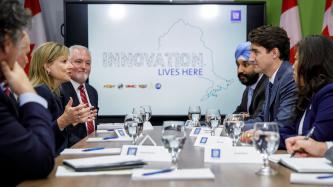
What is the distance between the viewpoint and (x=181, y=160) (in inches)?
71.2

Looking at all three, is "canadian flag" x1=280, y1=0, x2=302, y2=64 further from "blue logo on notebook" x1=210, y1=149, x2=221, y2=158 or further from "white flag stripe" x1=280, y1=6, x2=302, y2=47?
"blue logo on notebook" x1=210, y1=149, x2=221, y2=158

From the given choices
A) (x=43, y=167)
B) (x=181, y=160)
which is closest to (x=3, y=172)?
(x=43, y=167)

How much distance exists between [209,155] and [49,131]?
25.9 inches

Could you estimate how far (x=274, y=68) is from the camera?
330cm

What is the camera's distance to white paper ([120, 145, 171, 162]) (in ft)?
5.88

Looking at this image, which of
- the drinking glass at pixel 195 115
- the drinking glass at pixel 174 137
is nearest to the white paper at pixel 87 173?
the drinking glass at pixel 174 137

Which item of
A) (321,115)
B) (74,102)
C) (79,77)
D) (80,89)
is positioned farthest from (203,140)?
(79,77)

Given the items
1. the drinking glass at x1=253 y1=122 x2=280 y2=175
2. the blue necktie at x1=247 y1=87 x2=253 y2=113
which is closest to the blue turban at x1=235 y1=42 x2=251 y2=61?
the blue necktie at x1=247 y1=87 x2=253 y2=113

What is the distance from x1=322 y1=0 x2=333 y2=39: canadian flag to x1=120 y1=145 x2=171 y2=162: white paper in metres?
3.27

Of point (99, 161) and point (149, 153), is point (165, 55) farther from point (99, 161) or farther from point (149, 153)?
point (99, 161)

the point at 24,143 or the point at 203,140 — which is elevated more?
the point at 24,143

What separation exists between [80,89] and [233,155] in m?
2.60

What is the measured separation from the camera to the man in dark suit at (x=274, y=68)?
9.44 feet

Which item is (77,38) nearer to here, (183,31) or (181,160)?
(183,31)
